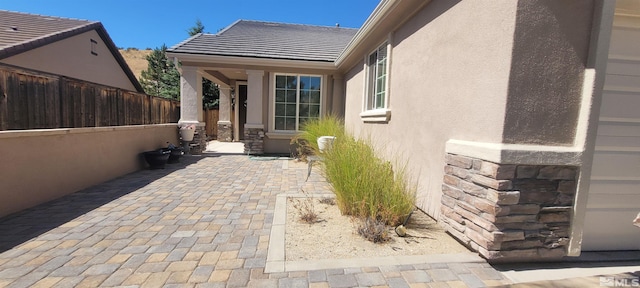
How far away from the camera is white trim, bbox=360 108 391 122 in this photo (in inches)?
194

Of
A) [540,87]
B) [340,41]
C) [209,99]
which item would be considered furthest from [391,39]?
[209,99]

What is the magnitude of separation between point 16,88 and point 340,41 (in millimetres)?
9872

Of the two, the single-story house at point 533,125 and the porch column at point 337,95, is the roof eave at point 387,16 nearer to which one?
the single-story house at point 533,125

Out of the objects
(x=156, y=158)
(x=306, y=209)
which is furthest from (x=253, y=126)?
(x=306, y=209)

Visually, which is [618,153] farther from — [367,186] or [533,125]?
[367,186]

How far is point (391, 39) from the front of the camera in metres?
4.93

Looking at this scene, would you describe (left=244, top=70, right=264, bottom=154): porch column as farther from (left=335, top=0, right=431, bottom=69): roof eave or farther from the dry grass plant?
the dry grass plant

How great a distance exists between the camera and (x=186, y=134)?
331 inches

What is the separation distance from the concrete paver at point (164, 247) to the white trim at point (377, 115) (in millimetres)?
2288

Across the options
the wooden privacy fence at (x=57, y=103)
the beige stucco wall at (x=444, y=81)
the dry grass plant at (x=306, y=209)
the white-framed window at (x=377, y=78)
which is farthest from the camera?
the white-framed window at (x=377, y=78)

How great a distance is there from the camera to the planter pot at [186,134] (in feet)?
27.5

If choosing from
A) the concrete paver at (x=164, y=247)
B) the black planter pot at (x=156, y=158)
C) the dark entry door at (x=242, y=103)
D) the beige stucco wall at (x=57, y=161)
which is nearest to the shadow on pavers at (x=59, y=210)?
the concrete paver at (x=164, y=247)

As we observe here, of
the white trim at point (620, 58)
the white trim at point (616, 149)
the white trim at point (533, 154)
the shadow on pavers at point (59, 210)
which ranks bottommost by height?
the shadow on pavers at point (59, 210)

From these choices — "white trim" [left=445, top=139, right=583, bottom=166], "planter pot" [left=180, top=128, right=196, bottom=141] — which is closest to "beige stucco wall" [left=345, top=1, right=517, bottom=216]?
"white trim" [left=445, top=139, right=583, bottom=166]
